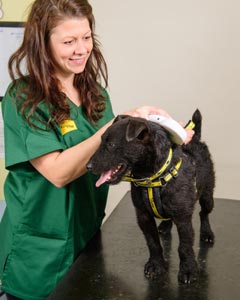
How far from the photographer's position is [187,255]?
110cm

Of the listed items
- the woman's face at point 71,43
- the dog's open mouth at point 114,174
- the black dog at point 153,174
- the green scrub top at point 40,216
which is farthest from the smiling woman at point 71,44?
the dog's open mouth at point 114,174

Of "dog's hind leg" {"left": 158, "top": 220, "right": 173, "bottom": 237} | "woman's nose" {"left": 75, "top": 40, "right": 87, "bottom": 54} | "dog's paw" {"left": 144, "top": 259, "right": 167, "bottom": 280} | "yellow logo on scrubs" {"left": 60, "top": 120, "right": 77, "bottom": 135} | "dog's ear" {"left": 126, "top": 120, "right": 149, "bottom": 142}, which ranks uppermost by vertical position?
"woman's nose" {"left": 75, "top": 40, "right": 87, "bottom": 54}

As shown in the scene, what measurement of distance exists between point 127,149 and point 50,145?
0.28 m

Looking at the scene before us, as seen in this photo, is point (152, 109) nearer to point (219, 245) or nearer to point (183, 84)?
point (219, 245)

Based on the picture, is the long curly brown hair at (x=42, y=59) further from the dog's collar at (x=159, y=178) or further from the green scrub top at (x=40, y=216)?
the dog's collar at (x=159, y=178)

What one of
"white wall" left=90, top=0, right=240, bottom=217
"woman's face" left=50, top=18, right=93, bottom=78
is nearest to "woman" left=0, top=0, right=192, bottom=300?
"woman's face" left=50, top=18, right=93, bottom=78

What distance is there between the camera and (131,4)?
2139mm

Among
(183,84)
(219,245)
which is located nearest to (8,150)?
(219,245)

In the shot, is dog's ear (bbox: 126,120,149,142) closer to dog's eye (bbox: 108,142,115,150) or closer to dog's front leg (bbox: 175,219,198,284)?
dog's eye (bbox: 108,142,115,150)

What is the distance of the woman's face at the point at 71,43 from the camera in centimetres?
117

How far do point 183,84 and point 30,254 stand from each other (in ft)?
4.15

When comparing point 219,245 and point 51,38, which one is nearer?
point 51,38

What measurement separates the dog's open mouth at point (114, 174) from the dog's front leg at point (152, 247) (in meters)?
0.17

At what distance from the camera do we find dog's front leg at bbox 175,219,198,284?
1.08 metres
